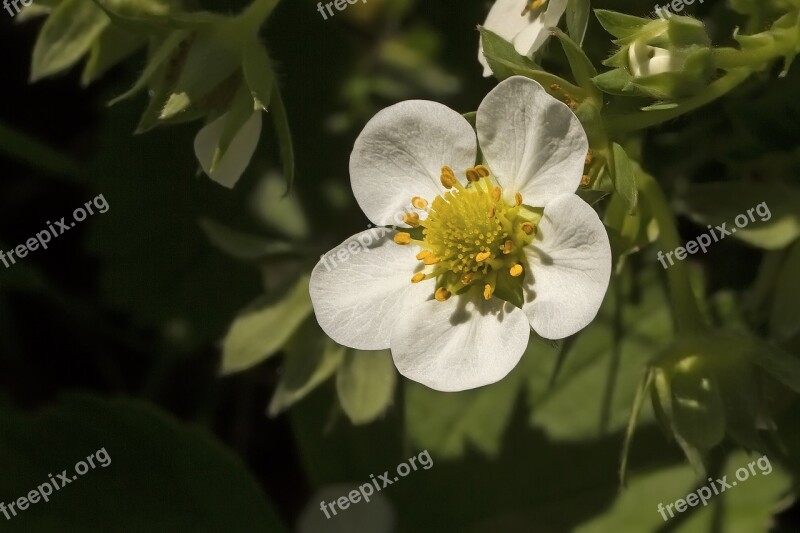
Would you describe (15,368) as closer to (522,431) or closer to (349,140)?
(349,140)

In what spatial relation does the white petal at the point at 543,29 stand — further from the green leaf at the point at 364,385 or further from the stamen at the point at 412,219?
the green leaf at the point at 364,385

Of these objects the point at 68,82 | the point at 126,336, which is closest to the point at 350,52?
the point at 68,82

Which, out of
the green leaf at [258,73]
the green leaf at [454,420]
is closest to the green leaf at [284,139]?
the green leaf at [258,73]

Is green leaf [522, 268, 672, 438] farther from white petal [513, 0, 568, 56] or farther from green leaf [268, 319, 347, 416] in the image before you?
white petal [513, 0, 568, 56]

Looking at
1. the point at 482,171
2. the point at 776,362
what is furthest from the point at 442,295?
the point at 776,362

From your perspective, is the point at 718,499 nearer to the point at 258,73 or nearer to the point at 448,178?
the point at 448,178
